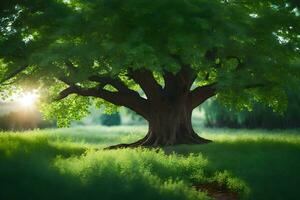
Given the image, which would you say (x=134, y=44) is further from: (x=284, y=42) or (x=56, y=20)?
(x=284, y=42)

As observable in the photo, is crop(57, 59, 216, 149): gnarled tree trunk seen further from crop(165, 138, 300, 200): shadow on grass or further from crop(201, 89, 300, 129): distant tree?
crop(201, 89, 300, 129): distant tree

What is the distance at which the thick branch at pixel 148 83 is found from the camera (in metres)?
26.5

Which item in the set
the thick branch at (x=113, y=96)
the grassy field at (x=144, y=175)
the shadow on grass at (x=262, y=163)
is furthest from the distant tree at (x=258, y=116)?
the grassy field at (x=144, y=175)

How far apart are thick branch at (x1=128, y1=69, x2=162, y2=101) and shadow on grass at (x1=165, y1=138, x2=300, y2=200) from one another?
3891 millimetres

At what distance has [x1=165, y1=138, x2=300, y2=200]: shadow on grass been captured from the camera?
14648 millimetres

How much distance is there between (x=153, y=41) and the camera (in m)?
19.5

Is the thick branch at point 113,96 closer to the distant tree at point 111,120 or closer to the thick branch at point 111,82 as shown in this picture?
the thick branch at point 111,82

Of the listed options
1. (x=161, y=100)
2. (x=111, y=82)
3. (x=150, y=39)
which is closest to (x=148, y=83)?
(x=161, y=100)

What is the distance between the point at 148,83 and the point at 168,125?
2.66 metres

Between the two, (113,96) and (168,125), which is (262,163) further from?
(113,96)

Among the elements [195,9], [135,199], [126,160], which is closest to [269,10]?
[195,9]

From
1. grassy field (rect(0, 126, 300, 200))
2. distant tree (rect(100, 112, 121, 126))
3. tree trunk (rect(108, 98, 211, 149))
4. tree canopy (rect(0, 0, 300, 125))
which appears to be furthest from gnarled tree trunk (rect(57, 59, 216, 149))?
distant tree (rect(100, 112, 121, 126))

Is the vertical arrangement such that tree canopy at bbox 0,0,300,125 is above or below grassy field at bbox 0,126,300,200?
above

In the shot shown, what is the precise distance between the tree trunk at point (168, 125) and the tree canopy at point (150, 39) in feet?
13.1
